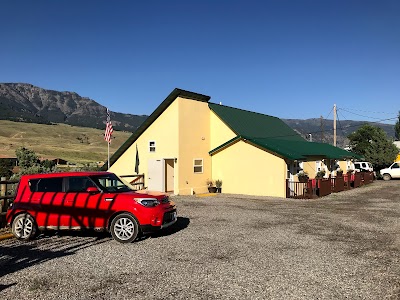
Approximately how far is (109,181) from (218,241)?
12.1 feet

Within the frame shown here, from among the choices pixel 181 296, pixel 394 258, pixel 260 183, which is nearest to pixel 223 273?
pixel 181 296

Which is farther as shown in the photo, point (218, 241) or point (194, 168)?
point (194, 168)

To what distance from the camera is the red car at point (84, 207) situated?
9391mm

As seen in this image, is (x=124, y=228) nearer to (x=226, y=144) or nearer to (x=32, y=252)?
(x=32, y=252)

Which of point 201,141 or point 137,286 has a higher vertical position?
point 201,141

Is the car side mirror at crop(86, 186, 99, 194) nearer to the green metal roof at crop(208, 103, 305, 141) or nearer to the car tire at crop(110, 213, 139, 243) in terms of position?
the car tire at crop(110, 213, 139, 243)

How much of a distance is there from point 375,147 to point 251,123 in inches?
952

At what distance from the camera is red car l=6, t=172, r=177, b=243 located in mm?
9391

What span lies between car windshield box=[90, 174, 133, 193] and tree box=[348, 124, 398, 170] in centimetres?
4096

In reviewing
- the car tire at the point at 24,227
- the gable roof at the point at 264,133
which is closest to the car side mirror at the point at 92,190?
the car tire at the point at 24,227

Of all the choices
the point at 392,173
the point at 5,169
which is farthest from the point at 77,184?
the point at 5,169

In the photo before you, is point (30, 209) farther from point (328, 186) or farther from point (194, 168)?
point (328, 186)

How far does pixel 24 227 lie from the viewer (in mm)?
9875

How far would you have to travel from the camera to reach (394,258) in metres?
7.75
